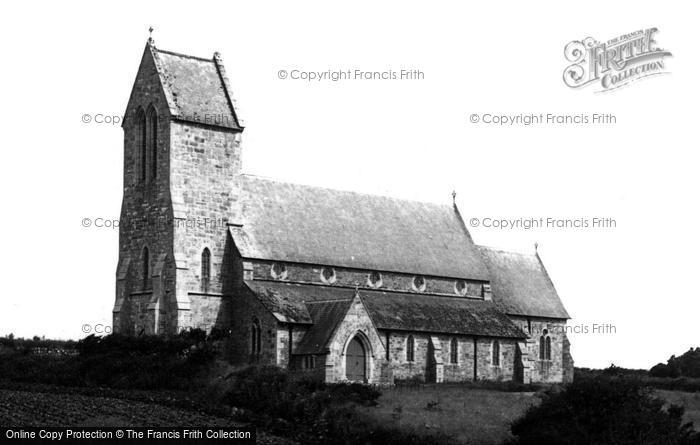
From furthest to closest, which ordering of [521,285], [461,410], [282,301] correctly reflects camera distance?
[521,285]
[282,301]
[461,410]

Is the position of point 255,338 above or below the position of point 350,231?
below

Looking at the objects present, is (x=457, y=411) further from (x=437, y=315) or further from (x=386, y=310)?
(x=437, y=315)

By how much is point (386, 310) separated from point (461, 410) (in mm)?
16031

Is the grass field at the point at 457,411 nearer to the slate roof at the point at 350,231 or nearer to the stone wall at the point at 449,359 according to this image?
the stone wall at the point at 449,359

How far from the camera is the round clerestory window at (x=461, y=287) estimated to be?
74188mm

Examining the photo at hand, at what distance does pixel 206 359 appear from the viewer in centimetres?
5788

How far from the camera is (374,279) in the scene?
230ft

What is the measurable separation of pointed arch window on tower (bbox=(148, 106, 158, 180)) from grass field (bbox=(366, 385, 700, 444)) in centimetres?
1567

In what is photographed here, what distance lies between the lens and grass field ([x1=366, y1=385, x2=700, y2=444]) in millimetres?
47094

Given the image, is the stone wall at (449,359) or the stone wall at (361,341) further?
the stone wall at (449,359)

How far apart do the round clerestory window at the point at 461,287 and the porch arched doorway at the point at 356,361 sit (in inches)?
511

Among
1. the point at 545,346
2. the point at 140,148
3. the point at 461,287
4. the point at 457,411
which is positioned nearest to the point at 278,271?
the point at 140,148

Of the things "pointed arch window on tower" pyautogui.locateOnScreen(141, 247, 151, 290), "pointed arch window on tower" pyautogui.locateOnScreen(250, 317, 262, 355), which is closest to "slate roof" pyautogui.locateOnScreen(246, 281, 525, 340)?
"pointed arch window on tower" pyautogui.locateOnScreen(250, 317, 262, 355)

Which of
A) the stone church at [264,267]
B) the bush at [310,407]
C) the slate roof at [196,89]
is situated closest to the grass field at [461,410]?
the bush at [310,407]
